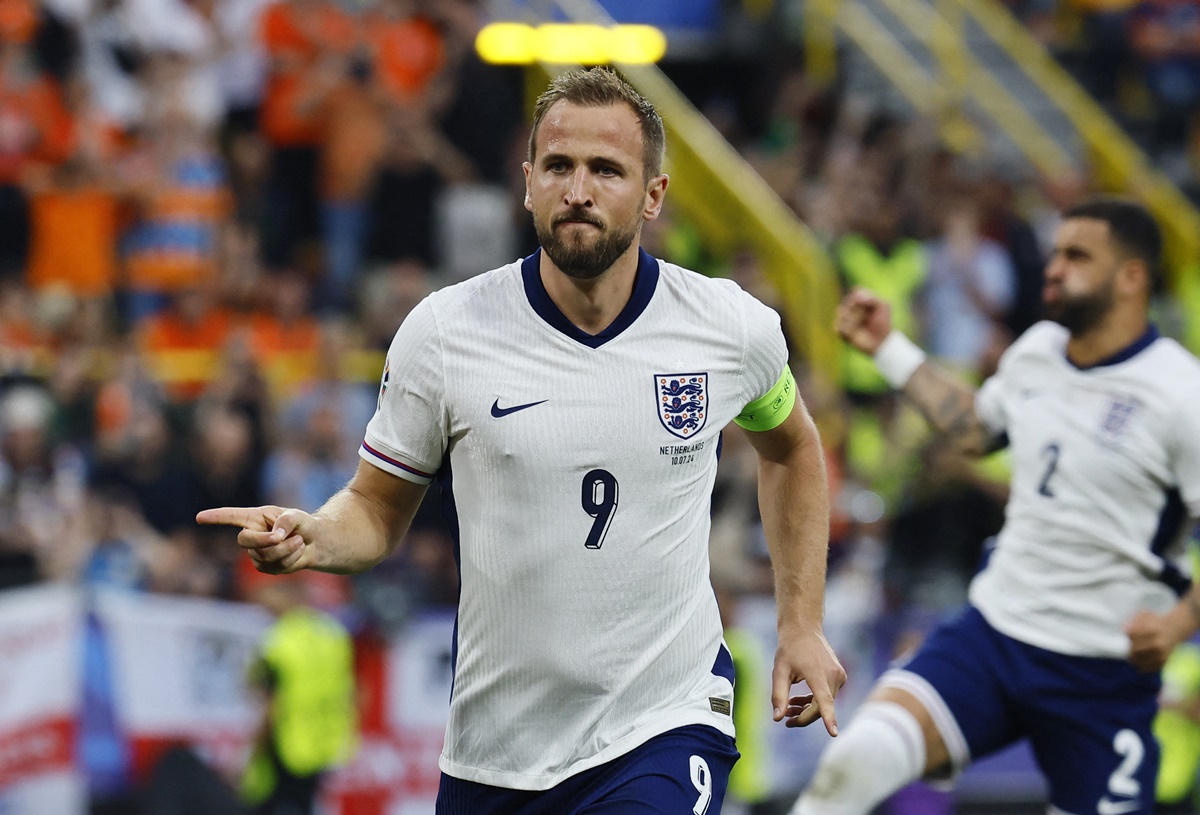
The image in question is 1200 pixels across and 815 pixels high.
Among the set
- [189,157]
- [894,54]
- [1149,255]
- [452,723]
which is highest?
[894,54]

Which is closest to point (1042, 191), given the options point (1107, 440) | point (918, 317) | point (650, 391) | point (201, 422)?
point (918, 317)

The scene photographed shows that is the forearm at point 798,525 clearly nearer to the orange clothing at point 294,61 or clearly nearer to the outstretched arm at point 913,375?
the outstretched arm at point 913,375

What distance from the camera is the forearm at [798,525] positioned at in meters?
4.96

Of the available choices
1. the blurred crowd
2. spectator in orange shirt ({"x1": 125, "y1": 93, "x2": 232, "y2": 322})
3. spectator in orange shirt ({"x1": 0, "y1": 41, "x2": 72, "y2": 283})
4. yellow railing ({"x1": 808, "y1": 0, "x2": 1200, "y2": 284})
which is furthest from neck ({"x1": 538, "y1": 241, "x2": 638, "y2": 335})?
yellow railing ({"x1": 808, "y1": 0, "x2": 1200, "y2": 284})

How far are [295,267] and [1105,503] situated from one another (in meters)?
7.33

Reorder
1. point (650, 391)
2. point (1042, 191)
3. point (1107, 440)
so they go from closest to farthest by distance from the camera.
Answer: point (650, 391) → point (1107, 440) → point (1042, 191)

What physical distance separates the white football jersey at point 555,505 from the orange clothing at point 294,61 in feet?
27.8

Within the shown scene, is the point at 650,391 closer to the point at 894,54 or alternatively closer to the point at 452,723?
the point at 452,723

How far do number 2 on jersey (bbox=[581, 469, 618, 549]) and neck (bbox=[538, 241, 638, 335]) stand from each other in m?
0.40

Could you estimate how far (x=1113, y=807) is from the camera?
6629mm

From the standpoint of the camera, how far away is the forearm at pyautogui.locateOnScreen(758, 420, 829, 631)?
→ 16.3 ft

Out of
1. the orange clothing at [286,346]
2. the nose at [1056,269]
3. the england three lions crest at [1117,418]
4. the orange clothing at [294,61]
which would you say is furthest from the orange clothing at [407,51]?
the england three lions crest at [1117,418]

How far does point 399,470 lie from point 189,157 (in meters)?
8.19

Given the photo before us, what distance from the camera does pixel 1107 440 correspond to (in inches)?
266
